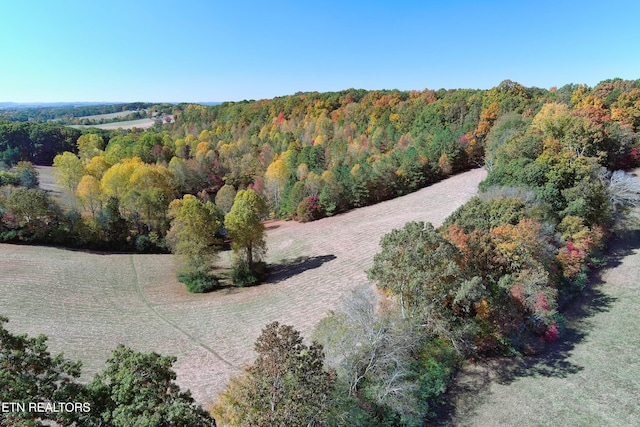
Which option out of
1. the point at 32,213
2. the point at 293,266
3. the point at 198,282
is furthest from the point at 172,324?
the point at 32,213

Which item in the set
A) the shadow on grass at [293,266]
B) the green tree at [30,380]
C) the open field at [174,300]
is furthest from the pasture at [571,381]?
the shadow on grass at [293,266]

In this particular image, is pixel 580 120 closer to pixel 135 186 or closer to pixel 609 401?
pixel 609 401

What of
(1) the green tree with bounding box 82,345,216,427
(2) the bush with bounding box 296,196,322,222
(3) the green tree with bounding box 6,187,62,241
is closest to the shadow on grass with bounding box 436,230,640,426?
(1) the green tree with bounding box 82,345,216,427

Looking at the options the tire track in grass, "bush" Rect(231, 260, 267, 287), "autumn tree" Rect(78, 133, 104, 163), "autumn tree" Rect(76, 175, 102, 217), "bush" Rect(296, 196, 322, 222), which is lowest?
the tire track in grass

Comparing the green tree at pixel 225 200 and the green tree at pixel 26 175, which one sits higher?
the green tree at pixel 26 175

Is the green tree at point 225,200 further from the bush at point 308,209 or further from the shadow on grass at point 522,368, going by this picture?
the shadow on grass at point 522,368

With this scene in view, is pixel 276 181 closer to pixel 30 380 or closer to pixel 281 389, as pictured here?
pixel 281 389

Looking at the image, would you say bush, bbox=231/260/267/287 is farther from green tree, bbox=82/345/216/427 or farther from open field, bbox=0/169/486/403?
green tree, bbox=82/345/216/427
